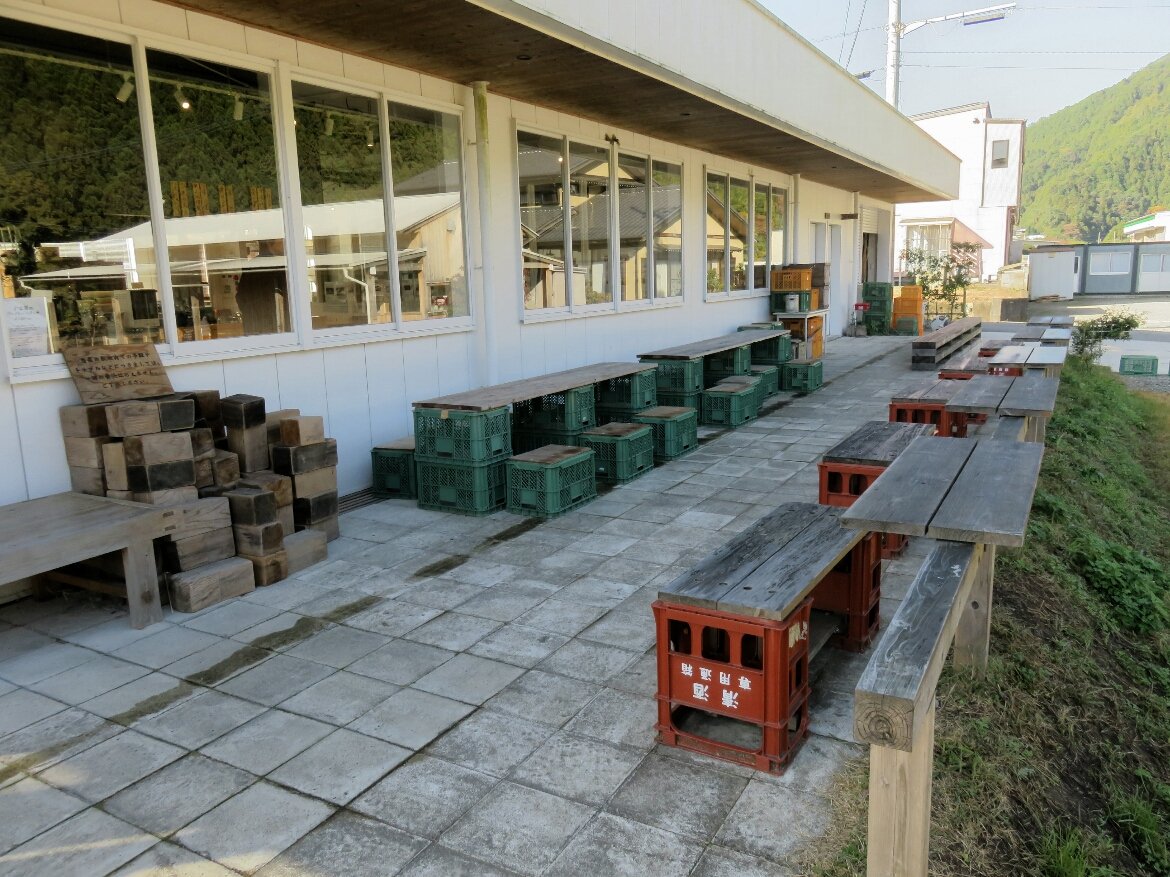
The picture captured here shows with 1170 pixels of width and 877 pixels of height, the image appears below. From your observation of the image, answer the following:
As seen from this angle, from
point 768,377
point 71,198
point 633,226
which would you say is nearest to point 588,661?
point 71,198

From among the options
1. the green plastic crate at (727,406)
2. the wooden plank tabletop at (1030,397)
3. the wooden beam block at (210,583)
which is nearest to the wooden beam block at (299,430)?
the wooden beam block at (210,583)

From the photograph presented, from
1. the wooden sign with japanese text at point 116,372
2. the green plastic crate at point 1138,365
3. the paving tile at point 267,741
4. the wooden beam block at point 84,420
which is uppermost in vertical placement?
the wooden sign with japanese text at point 116,372

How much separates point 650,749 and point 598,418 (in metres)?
5.38

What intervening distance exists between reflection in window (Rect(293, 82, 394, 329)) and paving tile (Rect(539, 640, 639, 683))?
3.50m

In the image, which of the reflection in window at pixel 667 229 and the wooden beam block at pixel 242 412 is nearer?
the wooden beam block at pixel 242 412

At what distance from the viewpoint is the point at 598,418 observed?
27.3 ft

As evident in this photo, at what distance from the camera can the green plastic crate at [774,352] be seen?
12.0 meters

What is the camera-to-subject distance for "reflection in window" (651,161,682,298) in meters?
10.6

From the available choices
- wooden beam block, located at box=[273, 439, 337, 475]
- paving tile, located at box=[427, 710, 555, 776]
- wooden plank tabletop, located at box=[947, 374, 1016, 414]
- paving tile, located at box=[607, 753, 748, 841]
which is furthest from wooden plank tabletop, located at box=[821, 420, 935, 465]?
wooden beam block, located at box=[273, 439, 337, 475]

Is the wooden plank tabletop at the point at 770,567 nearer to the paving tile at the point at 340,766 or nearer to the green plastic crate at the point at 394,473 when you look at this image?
the paving tile at the point at 340,766

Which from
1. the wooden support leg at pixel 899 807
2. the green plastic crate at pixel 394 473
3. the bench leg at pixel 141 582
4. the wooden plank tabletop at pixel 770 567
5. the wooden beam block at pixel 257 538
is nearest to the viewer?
the wooden support leg at pixel 899 807

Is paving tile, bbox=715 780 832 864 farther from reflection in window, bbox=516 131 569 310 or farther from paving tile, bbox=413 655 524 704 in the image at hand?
reflection in window, bbox=516 131 569 310

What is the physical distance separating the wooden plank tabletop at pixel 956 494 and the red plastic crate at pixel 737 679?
0.47 m

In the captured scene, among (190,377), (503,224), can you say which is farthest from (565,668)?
(503,224)
